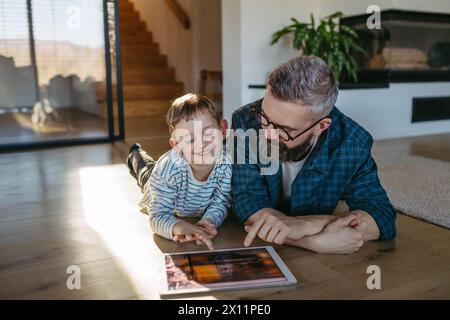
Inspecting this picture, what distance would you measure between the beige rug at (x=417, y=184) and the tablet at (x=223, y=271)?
30.4 inches

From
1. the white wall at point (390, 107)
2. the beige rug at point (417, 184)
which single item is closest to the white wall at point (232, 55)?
the white wall at point (390, 107)

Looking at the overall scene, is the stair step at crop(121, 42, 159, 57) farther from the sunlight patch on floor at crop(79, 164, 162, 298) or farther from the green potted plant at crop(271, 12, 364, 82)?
the sunlight patch on floor at crop(79, 164, 162, 298)

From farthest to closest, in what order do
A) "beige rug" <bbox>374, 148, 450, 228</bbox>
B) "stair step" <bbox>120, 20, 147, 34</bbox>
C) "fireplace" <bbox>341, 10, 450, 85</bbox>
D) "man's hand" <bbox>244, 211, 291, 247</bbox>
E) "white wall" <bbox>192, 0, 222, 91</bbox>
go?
"stair step" <bbox>120, 20, 147, 34</bbox> < "white wall" <bbox>192, 0, 222, 91</bbox> < "fireplace" <bbox>341, 10, 450, 85</bbox> < "beige rug" <bbox>374, 148, 450, 228</bbox> < "man's hand" <bbox>244, 211, 291, 247</bbox>

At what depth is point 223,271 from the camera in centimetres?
115

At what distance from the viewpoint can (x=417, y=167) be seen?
2.63 metres

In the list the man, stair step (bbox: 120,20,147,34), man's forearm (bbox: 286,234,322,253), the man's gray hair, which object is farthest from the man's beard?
stair step (bbox: 120,20,147,34)

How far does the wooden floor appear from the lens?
110 centimetres

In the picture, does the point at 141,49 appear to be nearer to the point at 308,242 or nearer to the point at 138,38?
the point at 138,38

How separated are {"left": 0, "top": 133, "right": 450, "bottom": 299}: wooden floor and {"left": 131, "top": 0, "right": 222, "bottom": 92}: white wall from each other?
3.80 m

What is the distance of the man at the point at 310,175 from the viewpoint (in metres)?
1.16

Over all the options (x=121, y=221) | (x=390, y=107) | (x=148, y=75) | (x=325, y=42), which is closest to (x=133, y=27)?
(x=148, y=75)

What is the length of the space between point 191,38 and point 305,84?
4987 mm

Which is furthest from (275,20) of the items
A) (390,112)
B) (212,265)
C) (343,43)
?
(212,265)
